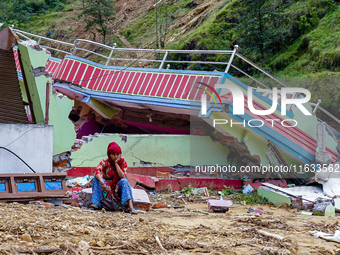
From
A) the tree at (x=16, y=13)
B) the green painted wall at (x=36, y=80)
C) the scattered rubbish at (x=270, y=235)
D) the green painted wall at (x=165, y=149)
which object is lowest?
the scattered rubbish at (x=270, y=235)

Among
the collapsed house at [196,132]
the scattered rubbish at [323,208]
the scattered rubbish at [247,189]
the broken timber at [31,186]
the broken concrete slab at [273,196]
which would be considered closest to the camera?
the broken timber at [31,186]

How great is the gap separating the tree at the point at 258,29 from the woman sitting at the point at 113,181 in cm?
1169

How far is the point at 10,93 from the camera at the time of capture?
26.1 feet

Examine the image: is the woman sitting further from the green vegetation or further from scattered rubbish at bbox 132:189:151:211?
the green vegetation

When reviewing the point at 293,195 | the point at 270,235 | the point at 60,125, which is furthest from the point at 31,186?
the point at 293,195

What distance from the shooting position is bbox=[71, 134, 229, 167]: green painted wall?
972 centimetres

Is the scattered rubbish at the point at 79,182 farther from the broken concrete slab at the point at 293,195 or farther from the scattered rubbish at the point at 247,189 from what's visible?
the broken concrete slab at the point at 293,195

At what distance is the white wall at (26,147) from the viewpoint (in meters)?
7.04

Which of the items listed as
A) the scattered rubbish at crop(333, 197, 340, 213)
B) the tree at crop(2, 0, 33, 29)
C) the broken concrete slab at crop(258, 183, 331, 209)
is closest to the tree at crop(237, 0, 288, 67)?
the broken concrete slab at crop(258, 183, 331, 209)

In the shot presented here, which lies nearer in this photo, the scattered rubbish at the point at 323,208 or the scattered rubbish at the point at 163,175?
the scattered rubbish at the point at 323,208

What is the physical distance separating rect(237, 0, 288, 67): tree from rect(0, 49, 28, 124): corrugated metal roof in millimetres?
10712

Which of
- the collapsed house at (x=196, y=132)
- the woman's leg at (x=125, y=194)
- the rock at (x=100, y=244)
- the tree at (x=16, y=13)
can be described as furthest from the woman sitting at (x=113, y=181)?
the tree at (x=16, y=13)

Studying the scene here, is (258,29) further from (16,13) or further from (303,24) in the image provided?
(16,13)

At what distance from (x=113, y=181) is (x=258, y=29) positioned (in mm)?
12394
